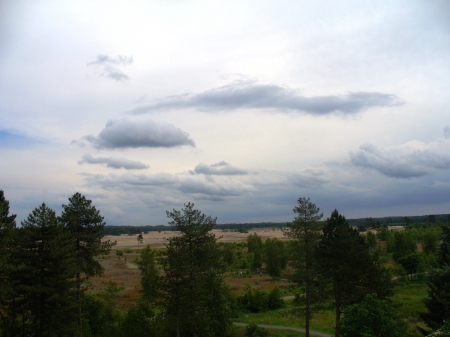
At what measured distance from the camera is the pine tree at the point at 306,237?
1278 inches

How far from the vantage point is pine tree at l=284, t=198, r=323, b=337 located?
107ft

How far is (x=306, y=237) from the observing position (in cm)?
3244

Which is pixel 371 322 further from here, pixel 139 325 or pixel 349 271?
pixel 139 325

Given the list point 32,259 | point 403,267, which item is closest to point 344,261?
point 32,259

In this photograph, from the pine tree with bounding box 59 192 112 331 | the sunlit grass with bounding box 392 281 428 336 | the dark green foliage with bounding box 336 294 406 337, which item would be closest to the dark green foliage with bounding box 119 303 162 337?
the pine tree with bounding box 59 192 112 331

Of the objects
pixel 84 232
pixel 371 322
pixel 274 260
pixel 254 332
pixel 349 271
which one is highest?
pixel 84 232

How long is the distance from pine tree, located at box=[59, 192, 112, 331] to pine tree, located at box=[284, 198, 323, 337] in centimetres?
1675

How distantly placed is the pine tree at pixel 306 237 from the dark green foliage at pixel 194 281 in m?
7.55

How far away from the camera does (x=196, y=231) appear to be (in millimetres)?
35281

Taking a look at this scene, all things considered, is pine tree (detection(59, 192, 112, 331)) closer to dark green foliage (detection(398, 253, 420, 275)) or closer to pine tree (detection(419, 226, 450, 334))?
pine tree (detection(419, 226, 450, 334))

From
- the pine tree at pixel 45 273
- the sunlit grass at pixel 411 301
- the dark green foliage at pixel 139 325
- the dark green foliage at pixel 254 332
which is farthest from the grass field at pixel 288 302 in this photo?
the pine tree at pixel 45 273

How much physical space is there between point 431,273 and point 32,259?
27407mm

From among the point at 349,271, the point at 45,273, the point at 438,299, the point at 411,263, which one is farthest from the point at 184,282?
the point at 411,263

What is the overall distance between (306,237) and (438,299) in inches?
437
